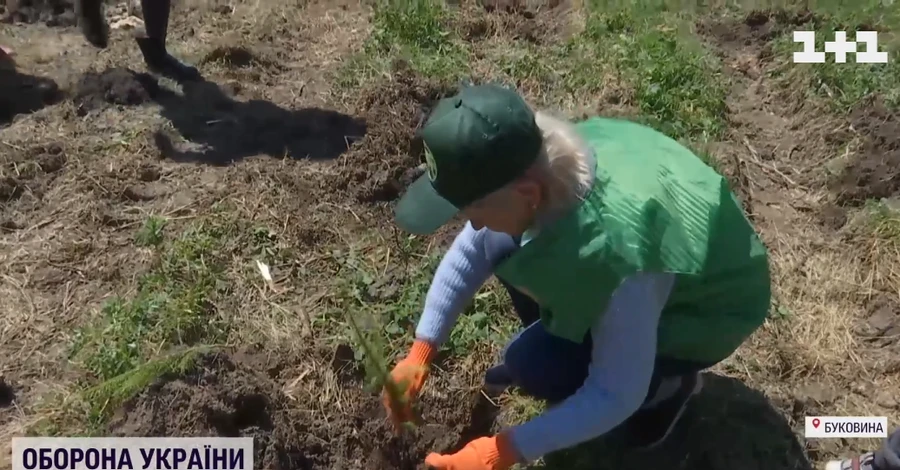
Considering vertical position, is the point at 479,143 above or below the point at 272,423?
above

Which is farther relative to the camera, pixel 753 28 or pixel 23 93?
pixel 753 28

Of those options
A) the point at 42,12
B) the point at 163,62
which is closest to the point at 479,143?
the point at 163,62

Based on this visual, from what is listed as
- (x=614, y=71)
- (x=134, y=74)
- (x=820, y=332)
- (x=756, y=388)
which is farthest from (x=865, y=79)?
(x=134, y=74)

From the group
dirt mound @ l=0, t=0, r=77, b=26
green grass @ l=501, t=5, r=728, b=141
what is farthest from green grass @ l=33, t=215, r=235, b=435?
dirt mound @ l=0, t=0, r=77, b=26

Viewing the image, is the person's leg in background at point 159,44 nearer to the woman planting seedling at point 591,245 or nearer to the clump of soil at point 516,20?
the clump of soil at point 516,20

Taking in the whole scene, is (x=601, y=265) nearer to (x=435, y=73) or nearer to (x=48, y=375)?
(x=48, y=375)

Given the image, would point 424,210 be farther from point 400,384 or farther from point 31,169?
point 31,169

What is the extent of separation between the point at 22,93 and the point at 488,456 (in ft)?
9.09

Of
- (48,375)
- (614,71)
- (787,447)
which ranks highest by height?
(614,71)

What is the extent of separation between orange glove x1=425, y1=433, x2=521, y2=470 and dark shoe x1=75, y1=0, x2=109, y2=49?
279 centimetres

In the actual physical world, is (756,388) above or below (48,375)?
above

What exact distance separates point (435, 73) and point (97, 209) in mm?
1471

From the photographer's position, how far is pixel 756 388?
250 centimetres

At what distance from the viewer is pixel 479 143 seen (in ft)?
4.80
